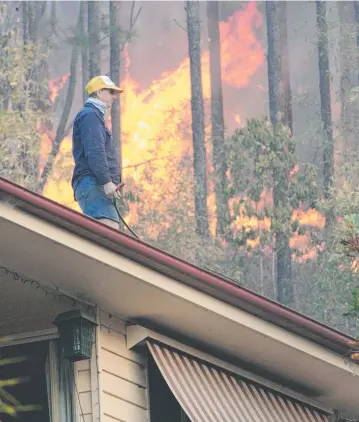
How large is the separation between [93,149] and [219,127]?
3526cm

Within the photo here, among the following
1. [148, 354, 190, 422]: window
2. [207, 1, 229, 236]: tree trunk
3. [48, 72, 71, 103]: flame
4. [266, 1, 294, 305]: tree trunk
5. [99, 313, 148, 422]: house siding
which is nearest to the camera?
[99, 313, 148, 422]: house siding

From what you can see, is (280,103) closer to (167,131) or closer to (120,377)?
(167,131)

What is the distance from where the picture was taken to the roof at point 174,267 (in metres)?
9.27

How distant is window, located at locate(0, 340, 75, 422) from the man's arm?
51.8 inches

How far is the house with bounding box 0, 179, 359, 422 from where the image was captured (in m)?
9.77

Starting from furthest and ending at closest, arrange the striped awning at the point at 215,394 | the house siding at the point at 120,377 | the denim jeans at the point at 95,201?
1. the denim jeans at the point at 95,201
2. the striped awning at the point at 215,394
3. the house siding at the point at 120,377

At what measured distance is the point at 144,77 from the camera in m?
51.2

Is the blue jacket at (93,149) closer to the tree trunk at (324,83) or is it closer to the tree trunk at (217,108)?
the tree trunk at (217,108)

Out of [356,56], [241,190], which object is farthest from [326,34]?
[241,190]

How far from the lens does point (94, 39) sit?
46.9 meters

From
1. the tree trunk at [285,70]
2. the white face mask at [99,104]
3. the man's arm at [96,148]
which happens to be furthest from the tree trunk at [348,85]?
the man's arm at [96,148]

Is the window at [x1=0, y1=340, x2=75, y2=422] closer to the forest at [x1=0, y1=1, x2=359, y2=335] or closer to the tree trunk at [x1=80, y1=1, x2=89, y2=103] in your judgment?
the forest at [x1=0, y1=1, x2=359, y2=335]

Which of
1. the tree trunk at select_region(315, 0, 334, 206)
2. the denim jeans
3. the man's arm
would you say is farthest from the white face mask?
the tree trunk at select_region(315, 0, 334, 206)

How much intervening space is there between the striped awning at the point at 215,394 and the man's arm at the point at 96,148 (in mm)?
1329
